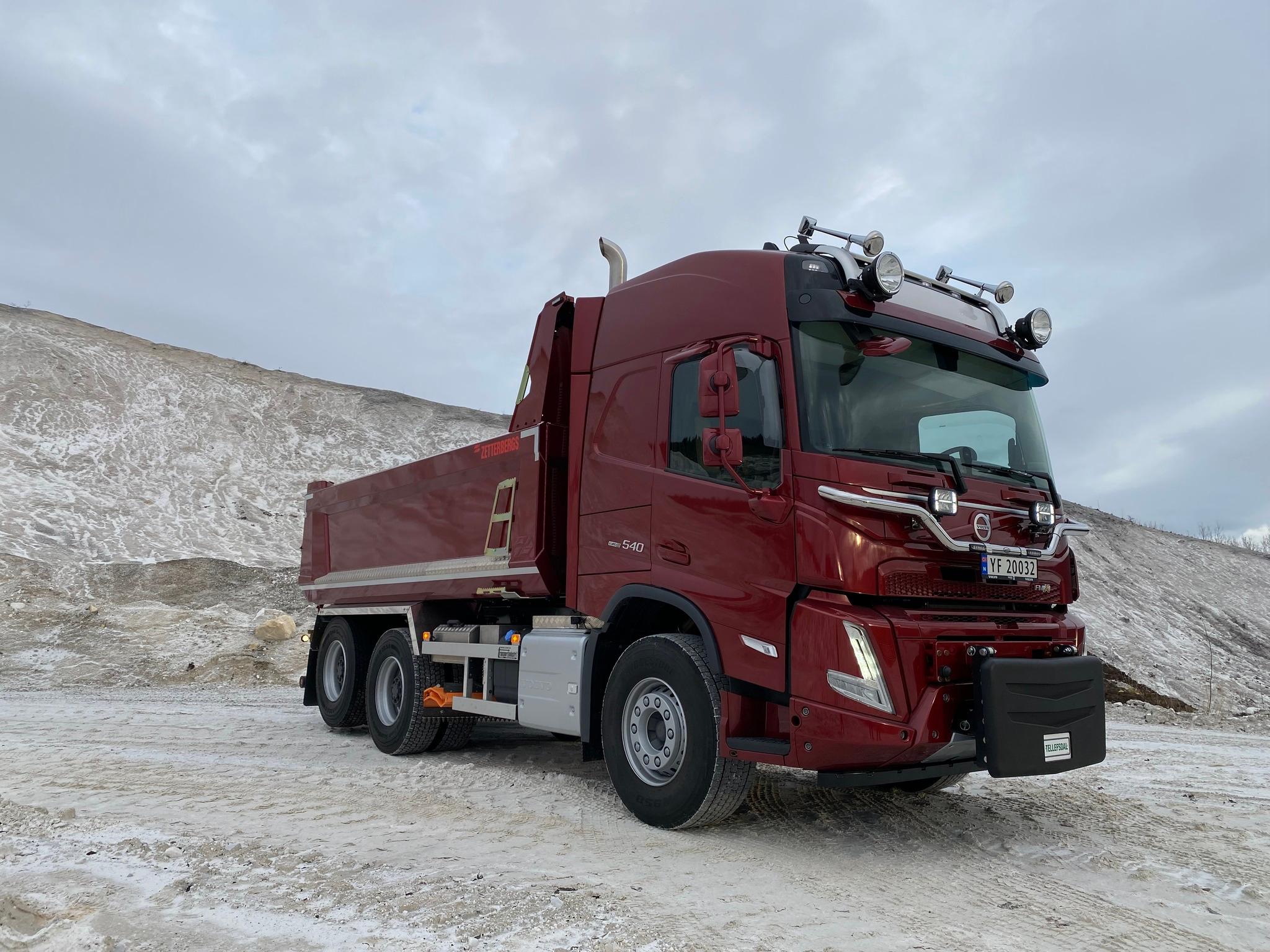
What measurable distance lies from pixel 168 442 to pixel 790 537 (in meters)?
36.0

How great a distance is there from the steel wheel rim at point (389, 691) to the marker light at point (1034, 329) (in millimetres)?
5998

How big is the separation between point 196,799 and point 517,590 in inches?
99.1

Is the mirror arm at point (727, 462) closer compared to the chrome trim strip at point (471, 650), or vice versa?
the mirror arm at point (727, 462)

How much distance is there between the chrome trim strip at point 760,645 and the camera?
4766mm

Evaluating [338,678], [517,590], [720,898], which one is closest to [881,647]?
[720,898]

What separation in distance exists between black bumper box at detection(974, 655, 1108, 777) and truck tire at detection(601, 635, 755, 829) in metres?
1.36

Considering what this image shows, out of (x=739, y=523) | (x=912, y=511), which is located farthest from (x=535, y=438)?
(x=912, y=511)

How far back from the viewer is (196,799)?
6016 millimetres

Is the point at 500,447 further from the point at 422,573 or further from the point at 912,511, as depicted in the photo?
the point at 912,511

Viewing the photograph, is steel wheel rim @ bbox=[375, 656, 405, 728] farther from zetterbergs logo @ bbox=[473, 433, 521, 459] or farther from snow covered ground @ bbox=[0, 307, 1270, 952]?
zetterbergs logo @ bbox=[473, 433, 521, 459]

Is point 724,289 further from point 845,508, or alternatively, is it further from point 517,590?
point 517,590

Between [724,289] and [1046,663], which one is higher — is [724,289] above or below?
above

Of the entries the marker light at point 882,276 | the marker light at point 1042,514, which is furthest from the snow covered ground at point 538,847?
the marker light at point 882,276

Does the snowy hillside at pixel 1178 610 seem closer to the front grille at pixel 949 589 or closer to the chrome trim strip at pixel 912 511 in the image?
the front grille at pixel 949 589
